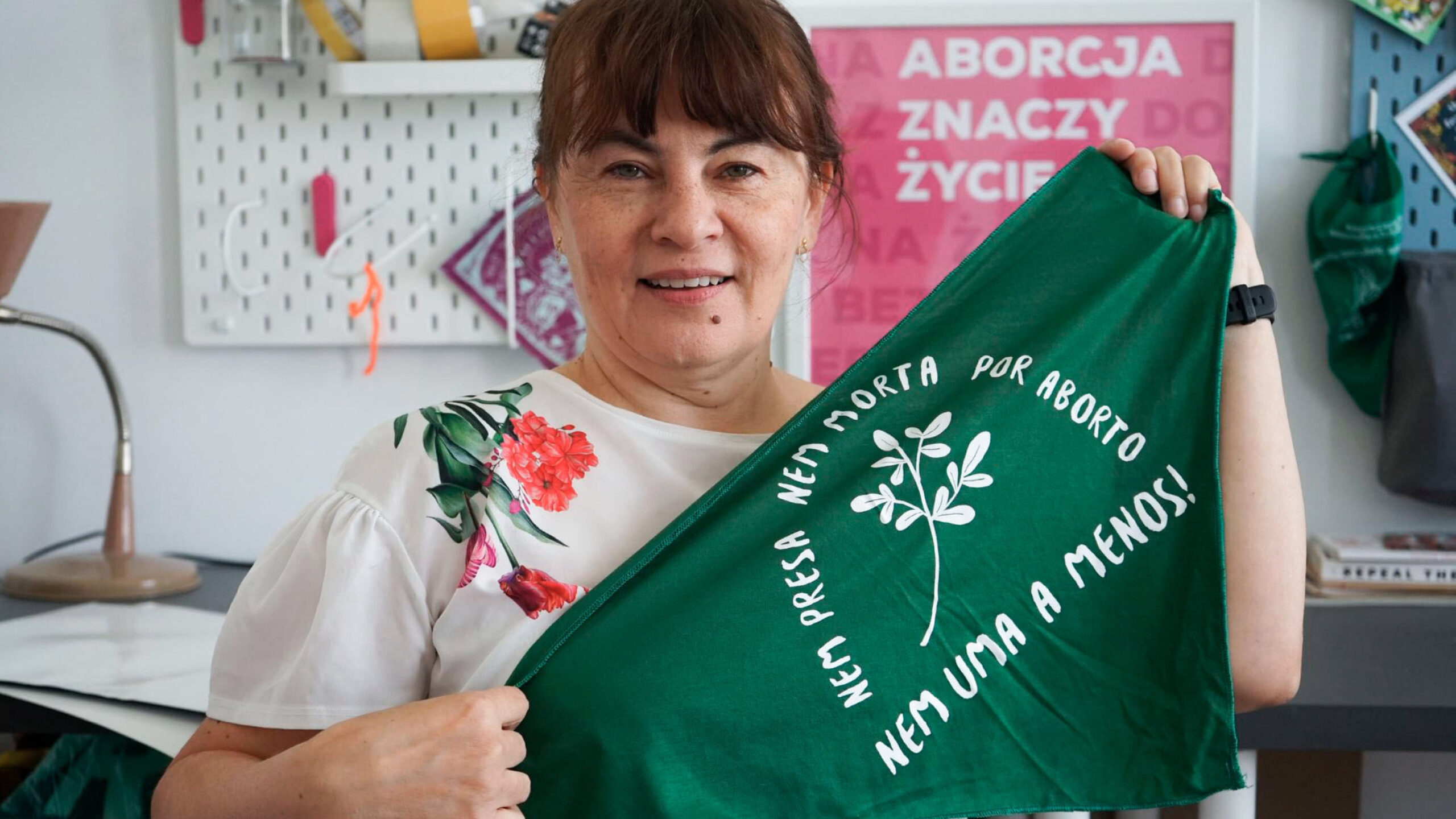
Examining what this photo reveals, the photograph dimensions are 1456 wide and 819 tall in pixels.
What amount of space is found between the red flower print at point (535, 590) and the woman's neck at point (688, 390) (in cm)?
18

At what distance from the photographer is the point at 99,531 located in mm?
2010

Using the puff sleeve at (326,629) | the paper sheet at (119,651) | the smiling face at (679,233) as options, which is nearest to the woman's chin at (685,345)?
the smiling face at (679,233)

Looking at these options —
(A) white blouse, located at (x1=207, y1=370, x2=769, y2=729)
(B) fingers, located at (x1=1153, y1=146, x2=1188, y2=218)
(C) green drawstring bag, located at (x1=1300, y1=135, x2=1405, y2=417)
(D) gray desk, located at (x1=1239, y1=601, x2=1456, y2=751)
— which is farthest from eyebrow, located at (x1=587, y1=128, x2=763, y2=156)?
(C) green drawstring bag, located at (x1=1300, y1=135, x2=1405, y2=417)

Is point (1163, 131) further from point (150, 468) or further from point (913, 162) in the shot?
point (150, 468)

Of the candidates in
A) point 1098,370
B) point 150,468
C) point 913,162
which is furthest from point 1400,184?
point 150,468

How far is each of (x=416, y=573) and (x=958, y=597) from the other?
0.41 metres

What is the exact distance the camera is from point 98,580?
1816 millimetres

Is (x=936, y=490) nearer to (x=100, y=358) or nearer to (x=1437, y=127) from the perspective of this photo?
(x=1437, y=127)

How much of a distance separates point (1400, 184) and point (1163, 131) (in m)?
0.31

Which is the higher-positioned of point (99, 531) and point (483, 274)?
point (483, 274)

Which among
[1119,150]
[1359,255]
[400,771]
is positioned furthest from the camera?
[1359,255]

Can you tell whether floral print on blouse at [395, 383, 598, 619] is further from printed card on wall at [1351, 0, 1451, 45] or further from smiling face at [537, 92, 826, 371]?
printed card on wall at [1351, 0, 1451, 45]

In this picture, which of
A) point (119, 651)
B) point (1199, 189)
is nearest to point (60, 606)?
point (119, 651)

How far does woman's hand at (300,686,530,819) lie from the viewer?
0.88 metres
